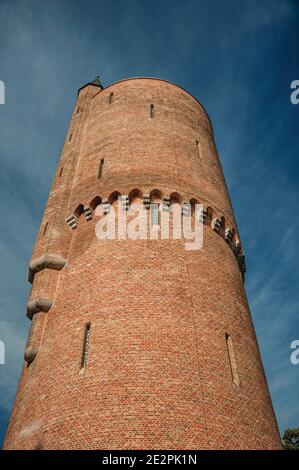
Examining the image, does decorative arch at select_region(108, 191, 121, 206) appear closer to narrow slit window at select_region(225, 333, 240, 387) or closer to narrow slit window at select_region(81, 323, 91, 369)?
narrow slit window at select_region(81, 323, 91, 369)

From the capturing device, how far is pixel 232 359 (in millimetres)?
11289

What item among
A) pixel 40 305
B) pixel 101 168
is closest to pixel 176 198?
pixel 101 168

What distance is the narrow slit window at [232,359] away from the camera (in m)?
10.9

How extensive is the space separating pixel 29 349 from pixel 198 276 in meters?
5.29

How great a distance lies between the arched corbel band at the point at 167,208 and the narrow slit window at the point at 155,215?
176mm

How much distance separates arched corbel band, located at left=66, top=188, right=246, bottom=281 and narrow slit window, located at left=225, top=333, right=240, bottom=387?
13.7 feet

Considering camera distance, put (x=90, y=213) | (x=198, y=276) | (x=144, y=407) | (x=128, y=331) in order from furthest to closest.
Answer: (x=90, y=213), (x=198, y=276), (x=128, y=331), (x=144, y=407)

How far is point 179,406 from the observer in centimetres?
933

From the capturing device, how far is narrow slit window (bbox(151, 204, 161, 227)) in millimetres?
13356

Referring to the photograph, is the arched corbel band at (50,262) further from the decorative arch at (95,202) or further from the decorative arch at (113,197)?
the decorative arch at (113,197)

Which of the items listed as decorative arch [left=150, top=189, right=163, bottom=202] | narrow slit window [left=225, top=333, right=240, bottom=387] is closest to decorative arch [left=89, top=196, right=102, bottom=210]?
decorative arch [left=150, top=189, right=163, bottom=202]

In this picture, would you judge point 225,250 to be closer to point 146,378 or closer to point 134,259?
point 134,259

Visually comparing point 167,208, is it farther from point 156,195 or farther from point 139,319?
point 139,319
